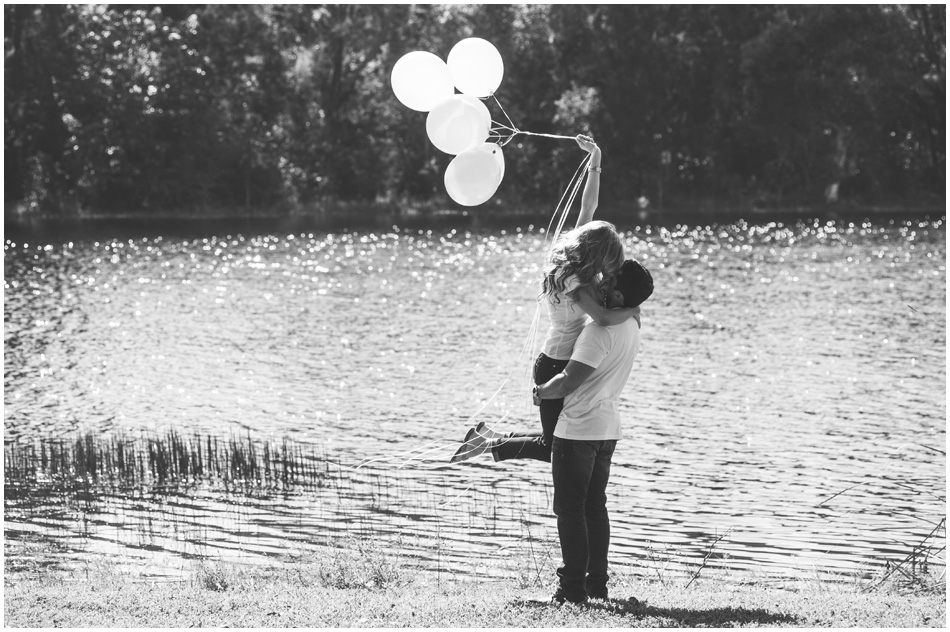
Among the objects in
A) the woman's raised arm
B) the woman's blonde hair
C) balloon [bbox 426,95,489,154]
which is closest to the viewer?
the woman's blonde hair

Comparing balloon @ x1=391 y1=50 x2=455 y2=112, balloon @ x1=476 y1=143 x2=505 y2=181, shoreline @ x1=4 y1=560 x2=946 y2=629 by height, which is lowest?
shoreline @ x1=4 y1=560 x2=946 y2=629

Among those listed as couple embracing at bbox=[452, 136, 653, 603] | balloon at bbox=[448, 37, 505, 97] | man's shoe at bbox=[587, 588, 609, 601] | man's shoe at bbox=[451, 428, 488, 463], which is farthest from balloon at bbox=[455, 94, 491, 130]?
man's shoe at bbox=[587, 588, 609, 601]

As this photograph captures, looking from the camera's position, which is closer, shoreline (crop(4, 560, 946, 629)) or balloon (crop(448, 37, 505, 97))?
shoreline (crop(4, 560, 946, 629))

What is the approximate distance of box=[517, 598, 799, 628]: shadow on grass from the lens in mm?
5566

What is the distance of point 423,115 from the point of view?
194 feet

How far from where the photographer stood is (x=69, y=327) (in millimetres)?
23672

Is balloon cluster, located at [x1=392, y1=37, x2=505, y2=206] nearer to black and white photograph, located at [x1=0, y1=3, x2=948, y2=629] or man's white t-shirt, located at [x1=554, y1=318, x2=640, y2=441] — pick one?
black and white photograph, located at [x1=0, y1=3, x2=948, y2=629]

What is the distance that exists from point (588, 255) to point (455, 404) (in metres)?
11.0

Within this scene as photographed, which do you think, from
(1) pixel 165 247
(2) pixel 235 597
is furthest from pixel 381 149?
(2) pixel 235 597

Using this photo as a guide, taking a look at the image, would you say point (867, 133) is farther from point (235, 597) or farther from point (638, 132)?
point (235, 597)

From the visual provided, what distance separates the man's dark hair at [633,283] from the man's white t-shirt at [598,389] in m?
0.16

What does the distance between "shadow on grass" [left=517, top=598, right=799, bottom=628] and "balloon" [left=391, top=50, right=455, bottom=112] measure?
9.65 feet

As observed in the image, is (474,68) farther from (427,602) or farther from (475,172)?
(427,602)

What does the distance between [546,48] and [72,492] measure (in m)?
52.9
